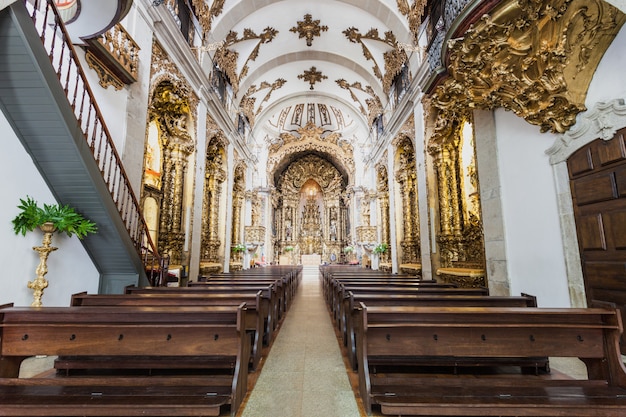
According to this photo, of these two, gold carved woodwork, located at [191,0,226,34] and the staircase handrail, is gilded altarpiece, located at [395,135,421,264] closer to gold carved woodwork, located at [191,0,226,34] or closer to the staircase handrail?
gold carved woodwork, located at [191,0,226,34]

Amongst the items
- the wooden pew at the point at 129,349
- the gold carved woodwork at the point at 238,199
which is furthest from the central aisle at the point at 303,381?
the gold carved woodwork at the point at 238,199

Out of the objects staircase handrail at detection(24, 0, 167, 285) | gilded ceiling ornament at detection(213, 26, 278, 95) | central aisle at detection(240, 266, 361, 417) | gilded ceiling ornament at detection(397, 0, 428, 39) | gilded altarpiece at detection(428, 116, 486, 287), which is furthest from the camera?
gilded ceiling ornament at detection(213, 26, 278, 95)

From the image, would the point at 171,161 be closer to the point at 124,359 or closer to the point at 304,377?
the point at 124,359

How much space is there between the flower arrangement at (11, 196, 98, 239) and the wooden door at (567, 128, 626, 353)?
20.7 feet

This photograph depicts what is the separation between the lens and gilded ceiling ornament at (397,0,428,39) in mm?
8102

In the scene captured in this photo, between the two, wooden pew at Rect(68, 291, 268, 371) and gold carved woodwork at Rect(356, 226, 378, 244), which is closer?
wooden pew at Rect(68, 291, 268, 371)

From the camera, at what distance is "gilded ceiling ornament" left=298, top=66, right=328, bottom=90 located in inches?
567

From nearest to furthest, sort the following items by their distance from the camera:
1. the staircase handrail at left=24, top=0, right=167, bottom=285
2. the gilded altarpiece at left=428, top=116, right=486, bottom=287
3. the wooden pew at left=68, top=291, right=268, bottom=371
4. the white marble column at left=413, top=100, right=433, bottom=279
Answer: the wooden pew at left=68, top=291, right=268, bottom=371
the staircase handrail at left=24, top=0, right=167, bottom=285
the gilded altarpiece at left=428, top=116, right=486, bottom=287
the white marble column at left=413, top=100, right=433, bottom=279

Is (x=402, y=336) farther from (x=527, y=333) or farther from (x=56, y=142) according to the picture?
(x=56, y=142)

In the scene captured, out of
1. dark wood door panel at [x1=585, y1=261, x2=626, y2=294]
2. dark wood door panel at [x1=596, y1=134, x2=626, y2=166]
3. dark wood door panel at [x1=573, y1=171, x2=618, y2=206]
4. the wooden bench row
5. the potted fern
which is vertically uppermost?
dark wood door panel at [x1=596, y1=134, x2=626, y2=166]

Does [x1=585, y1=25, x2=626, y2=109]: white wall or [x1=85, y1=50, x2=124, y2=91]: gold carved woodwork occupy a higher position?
[x1=85, y1=50, x2=124, y2=91]: gold carved woodwork

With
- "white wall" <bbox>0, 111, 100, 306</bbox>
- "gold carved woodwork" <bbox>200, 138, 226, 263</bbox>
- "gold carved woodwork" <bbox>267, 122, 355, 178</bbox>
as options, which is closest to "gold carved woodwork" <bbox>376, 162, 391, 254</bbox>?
"gold carved woodwork" <bbox>267, 122, 355, 178</bbox>

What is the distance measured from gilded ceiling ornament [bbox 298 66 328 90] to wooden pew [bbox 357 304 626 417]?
14.1 meters

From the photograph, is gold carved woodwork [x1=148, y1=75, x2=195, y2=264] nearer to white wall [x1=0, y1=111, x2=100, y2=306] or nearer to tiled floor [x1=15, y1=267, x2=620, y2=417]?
white wall [x1=0, y1=111, x2=100, y2=306]
